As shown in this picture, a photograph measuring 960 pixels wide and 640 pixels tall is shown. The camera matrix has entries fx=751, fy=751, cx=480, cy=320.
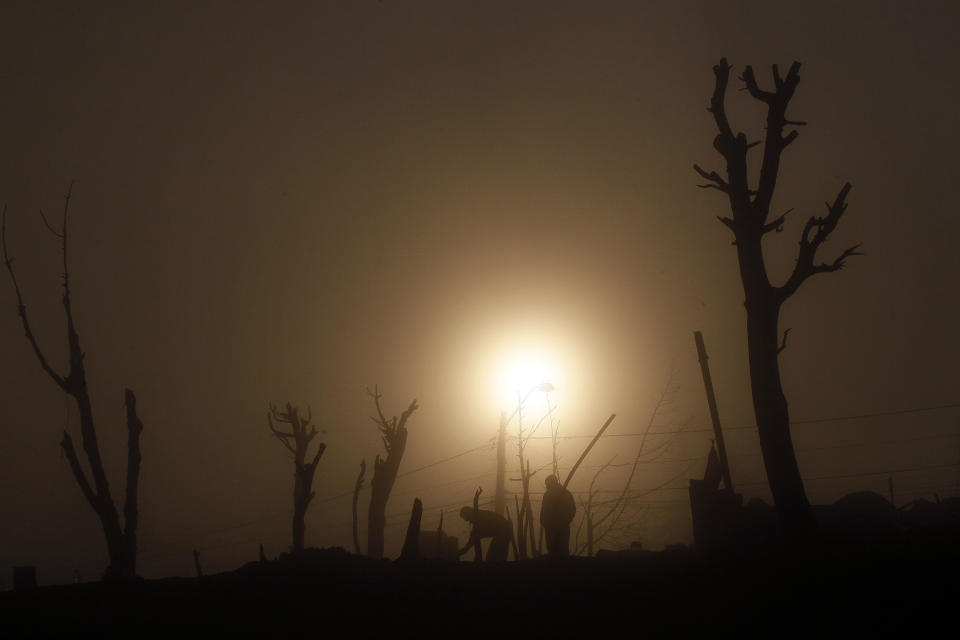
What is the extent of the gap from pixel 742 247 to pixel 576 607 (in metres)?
7.13

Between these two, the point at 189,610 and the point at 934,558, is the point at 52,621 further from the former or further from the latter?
the point at 934,558

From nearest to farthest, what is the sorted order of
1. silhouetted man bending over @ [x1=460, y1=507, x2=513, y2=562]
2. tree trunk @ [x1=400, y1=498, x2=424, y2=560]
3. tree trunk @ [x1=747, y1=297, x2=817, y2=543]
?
tree trunk @ [x1=747, y1=297, x2=817, y2=543]
tree trunk @ [x1=400, y1=498, x2=424, y2=560]
silhouetted man bending over @ [x1=460, y1=507, x2=513, y2=562]

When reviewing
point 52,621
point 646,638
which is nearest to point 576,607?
point 646,638

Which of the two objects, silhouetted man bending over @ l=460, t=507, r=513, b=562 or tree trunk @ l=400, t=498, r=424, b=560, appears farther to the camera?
silhouetted man bending over @ l=460, t=507, r=513, b=562

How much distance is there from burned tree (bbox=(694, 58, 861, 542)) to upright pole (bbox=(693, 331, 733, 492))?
8.62m

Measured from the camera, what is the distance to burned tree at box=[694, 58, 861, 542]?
37.8 feet

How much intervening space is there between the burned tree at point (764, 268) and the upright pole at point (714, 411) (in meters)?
8.62

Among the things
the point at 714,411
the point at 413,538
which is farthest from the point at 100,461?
the point at 714,411

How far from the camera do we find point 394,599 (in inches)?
368

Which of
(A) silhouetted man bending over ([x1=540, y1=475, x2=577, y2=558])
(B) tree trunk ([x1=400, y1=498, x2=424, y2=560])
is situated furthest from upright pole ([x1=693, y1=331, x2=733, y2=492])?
(B) tree trunk ([x1=400, y1=498, x2=424, y2=560])

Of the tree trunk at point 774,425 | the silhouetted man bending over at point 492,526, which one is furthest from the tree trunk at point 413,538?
the tree trunk at point 774,425

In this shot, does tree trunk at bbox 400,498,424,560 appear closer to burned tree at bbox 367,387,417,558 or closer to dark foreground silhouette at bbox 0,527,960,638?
dark foreground silhouette at bbox 0,527,960,638

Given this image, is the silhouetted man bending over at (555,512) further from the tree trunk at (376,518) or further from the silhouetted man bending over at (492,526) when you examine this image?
the tree trunk at (376,518)

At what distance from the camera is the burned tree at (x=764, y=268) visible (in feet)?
37.8
